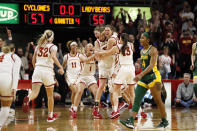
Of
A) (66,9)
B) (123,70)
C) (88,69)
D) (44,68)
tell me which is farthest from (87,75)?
(66,9)

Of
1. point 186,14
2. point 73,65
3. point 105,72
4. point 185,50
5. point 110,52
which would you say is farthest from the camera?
point 186,14

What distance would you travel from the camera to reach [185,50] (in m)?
15.7

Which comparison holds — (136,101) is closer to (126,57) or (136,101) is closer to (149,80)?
(149,80)

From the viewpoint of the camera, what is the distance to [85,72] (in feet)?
35.2

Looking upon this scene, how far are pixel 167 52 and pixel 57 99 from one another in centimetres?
468

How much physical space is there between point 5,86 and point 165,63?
356 inches

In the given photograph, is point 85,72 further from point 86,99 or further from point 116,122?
point 86,99

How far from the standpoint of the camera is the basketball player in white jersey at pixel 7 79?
277 inches

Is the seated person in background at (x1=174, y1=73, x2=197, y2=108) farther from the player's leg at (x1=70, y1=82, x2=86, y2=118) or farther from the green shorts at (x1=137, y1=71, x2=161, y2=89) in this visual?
the green shorts at (x1=137, y1=71, x2=161, y2=89)

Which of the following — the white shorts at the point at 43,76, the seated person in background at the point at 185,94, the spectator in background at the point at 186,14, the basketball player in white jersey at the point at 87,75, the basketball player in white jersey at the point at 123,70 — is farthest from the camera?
the spectator in background at the point at 186,14

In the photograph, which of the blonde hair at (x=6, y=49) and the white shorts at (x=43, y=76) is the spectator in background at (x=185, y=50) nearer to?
the white shorts at (x=43, y=76)

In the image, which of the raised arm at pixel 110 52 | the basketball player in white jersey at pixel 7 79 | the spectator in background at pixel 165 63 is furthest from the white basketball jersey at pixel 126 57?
the spectator in background at pixel 165 63

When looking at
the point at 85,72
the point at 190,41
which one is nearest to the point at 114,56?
the point at 85,72

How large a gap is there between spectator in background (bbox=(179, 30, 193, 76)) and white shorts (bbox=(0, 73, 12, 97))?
33.0 ft
